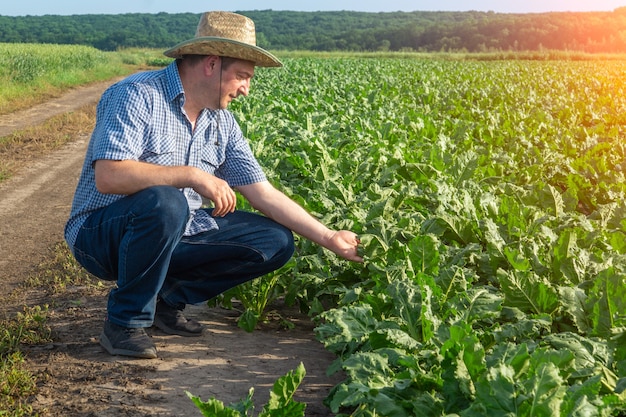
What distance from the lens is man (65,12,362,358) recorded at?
3.87m

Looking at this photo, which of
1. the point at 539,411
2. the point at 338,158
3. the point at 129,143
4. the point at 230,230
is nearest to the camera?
the point at 539,411

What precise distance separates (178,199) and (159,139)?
37 centimetres

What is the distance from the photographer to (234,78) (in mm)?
4051

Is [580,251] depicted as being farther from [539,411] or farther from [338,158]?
[338,158]

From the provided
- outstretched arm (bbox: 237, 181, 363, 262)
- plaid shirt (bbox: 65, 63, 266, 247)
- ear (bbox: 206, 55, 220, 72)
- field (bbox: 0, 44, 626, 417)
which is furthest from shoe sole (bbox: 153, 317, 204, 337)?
ear (bbox: 206, 55, 220, 72)

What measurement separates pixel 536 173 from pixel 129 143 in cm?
507

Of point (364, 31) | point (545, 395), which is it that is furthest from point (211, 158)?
point (364, 31)

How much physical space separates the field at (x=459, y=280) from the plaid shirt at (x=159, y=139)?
26.6 inches

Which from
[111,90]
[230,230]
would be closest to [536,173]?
[230,230]

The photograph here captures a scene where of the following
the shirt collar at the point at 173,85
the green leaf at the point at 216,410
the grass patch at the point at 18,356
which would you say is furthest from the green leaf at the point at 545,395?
the shirt collar at the point at 173,85

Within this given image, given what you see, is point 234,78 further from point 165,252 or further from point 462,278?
point 462,278

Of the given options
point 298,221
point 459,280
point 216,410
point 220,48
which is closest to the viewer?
point 216,410

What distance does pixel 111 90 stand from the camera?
4.07 meters

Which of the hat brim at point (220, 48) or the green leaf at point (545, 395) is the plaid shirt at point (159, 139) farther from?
the green leaf at point (545, 395)
